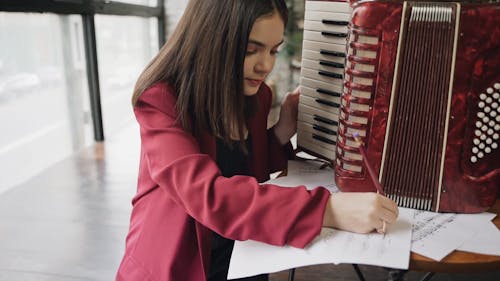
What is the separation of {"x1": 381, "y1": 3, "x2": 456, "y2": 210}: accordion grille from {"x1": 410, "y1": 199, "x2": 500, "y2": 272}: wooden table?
0.16 metres

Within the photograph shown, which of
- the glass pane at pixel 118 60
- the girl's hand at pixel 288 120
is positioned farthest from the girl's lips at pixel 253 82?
the glass pane at pixel 118 60

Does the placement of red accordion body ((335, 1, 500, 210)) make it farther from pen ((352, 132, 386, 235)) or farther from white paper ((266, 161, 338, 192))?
white paper ((266, 161, 338, 192))

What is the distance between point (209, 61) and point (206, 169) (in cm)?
22

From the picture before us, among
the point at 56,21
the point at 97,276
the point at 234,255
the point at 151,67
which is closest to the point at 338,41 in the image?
the point at 151,67

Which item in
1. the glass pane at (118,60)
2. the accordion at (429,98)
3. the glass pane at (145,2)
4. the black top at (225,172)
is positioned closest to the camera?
the accordion at (429,98)

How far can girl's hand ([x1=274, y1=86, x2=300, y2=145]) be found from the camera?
114cm

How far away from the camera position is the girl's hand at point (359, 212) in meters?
0.71

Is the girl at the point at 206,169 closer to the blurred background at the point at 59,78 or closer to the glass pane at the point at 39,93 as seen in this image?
the blurred background at the point at 59,78

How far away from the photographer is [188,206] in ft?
2.39

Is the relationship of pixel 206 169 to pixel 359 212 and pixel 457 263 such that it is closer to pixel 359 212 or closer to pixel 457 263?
pixel 359 212

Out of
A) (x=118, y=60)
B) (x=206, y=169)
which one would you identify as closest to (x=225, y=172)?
(x=206, y=169)

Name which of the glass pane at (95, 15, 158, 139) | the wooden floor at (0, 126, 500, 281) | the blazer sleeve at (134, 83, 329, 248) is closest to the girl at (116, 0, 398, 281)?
the blazer sleeve at (134, 83, 329, 248)

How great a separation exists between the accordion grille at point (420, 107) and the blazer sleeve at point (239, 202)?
0.19m

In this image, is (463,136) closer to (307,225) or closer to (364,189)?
(364,189)
